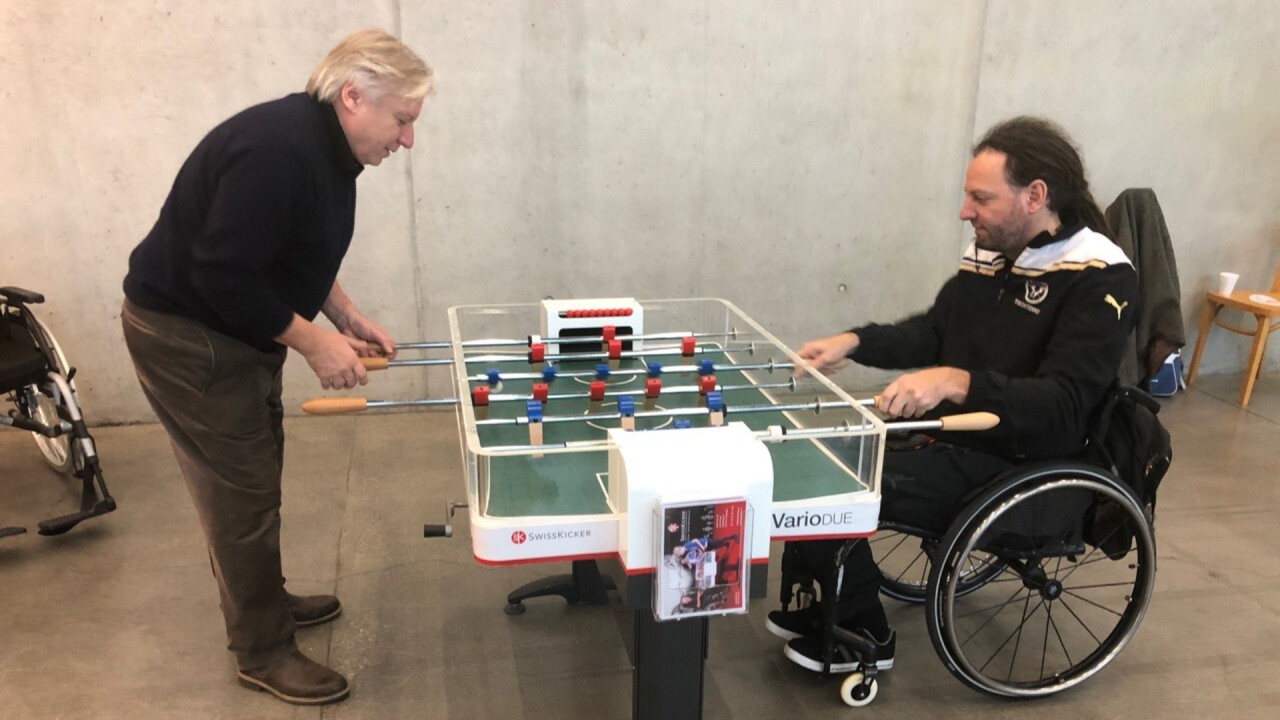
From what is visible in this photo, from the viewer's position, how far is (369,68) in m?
1.73

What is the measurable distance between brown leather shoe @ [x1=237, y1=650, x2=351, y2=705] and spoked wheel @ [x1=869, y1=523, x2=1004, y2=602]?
1.40 meters

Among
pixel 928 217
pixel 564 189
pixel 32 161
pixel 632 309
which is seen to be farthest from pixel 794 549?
pixel 32 161

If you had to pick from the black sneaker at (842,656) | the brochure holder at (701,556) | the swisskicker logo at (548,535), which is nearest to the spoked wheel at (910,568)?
the black sneaker at (842,656)

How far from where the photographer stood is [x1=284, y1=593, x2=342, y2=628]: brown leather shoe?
2.36 metres

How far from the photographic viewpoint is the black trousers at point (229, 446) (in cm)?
185

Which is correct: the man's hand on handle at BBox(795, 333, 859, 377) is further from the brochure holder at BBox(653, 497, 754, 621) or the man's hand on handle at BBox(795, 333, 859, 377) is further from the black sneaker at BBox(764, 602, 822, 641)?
the brochure holder at BBox(653, 497, 754, 621)

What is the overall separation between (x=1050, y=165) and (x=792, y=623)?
4.19ft

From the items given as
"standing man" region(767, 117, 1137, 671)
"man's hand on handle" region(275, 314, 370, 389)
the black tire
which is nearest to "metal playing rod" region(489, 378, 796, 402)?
"standing man" region(767, 117, 1137, 671)

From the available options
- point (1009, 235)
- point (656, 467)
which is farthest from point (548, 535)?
point (1009, 235)

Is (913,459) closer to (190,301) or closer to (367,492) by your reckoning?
(190,301)

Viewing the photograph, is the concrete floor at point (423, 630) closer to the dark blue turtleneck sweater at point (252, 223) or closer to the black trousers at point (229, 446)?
the black trousers at point (229, 446)

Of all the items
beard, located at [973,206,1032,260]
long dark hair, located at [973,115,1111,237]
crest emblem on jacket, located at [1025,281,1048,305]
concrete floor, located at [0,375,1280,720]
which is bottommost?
concrete floor, located at [0,375,1280,720]

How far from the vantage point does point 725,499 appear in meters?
1.33

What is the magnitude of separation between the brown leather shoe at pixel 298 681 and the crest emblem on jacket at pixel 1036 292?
1.88 m
